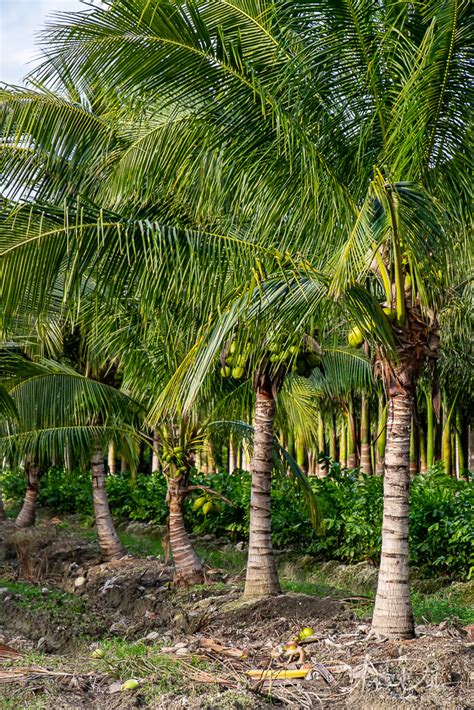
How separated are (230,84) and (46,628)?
5.76 meters

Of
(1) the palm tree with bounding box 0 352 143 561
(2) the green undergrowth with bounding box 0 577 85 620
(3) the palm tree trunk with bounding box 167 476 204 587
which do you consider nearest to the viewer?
(1) the palm tree with bounding box 0 352 143 561

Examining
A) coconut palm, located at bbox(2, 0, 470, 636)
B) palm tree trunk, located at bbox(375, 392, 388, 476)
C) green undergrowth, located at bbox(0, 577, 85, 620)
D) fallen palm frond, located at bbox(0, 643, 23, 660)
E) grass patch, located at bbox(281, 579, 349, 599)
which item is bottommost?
green undergrowth, located at bbox(0, 577, 85, 620)

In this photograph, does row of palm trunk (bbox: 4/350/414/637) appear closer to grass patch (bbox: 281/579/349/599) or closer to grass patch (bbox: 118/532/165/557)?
grass patch (bbox: 281/579/349/599)

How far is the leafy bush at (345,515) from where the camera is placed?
9.42 m

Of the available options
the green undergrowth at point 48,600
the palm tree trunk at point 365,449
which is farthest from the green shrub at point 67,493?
the green undergrowth at point 48,600

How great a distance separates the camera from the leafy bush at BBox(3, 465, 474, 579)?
9422mm

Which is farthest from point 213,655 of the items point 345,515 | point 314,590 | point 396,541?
point 345,515

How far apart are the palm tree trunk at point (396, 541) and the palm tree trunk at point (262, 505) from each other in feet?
7.38

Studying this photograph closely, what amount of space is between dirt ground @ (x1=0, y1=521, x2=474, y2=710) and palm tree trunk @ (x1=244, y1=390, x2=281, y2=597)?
32 cm

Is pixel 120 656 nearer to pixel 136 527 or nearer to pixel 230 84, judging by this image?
pixel 230 84

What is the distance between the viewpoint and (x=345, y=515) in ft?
35.4

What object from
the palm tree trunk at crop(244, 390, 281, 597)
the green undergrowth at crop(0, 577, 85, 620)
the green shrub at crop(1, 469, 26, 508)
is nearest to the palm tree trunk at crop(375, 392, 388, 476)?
the palm tree trunk at crop(244, 390, 281, 597)

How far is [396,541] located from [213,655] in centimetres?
159

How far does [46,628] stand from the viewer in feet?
26.7
